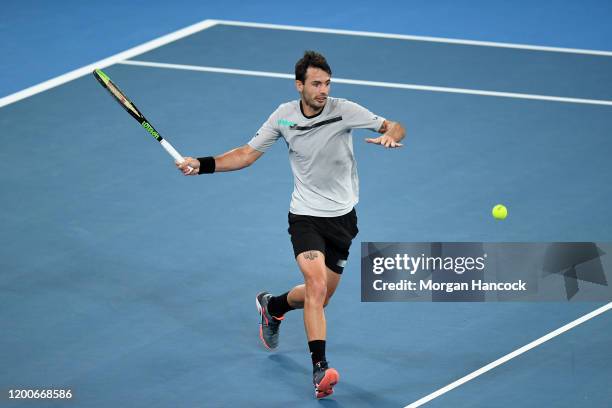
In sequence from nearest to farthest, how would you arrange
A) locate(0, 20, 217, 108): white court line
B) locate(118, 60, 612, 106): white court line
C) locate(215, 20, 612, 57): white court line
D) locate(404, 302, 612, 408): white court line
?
locate(404, 302, 612, 408): white court line
locate(118, 60, 612, 106): white court line
locate(0, 20, 217, 108): white court line
locate(215, 20, 612, 57): white court line

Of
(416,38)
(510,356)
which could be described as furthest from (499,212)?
(416,38)

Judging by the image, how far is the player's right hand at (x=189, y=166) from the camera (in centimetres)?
1005

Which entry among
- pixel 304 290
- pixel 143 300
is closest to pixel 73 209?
pixel 143 300

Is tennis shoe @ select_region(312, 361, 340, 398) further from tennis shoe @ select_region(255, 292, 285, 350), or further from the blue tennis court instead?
tennis shoe @ select_region(255, 292, 285, 350)

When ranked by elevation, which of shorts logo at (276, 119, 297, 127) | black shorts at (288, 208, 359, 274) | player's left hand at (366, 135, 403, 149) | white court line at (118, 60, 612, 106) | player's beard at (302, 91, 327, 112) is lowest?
black shorts at (288, 208, 359, 274)

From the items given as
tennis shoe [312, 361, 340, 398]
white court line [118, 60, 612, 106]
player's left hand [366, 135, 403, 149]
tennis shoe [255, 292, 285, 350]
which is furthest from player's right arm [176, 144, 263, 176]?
white court line [118, 60, 612, 106]

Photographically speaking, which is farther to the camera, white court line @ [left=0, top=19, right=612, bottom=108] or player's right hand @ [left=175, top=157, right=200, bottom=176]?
white court line @ [left=0, top=19, right=612, bottom=108]

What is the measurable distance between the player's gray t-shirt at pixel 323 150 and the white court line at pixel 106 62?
7148mm

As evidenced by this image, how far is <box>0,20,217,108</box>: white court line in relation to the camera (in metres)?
16.4

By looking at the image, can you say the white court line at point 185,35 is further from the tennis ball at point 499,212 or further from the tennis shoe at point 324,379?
the tennis shoe at point 324,379

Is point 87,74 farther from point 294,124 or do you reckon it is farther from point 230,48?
point 294,124

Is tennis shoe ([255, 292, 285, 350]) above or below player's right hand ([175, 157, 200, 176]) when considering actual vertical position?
below

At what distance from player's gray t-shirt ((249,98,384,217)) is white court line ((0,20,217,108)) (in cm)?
715

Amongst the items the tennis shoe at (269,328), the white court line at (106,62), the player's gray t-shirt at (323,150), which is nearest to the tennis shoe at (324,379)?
the tennis shoe at (269,328)
